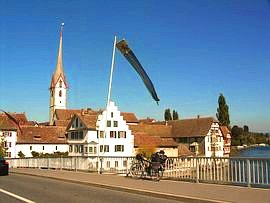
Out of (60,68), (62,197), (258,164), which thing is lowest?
(62,197)

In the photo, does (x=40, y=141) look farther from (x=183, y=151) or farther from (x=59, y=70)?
(x=59, y=70)

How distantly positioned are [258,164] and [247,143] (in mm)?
156893

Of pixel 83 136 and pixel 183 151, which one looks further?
pixel 183 151

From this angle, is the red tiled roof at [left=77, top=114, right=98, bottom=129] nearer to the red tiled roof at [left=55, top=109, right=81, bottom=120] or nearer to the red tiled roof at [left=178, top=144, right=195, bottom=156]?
the red tiled roof at [left=178, top=144, right=195, bottom=156]

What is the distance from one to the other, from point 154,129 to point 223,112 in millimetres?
26910

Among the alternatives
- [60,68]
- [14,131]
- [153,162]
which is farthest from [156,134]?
[153,162]

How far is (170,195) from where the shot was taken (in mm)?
13484

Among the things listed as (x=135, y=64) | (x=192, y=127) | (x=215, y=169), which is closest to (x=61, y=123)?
(x=192, y=127)

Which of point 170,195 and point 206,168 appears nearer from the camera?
point 170,195

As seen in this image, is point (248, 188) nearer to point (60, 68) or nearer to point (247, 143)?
point (60, 68)

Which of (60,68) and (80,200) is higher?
(60,68)

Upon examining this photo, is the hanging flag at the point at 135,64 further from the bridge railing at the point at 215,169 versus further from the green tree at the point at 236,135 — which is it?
the green tree at the point at 236,135

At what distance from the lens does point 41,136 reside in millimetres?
92375

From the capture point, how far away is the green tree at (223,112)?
381ft
